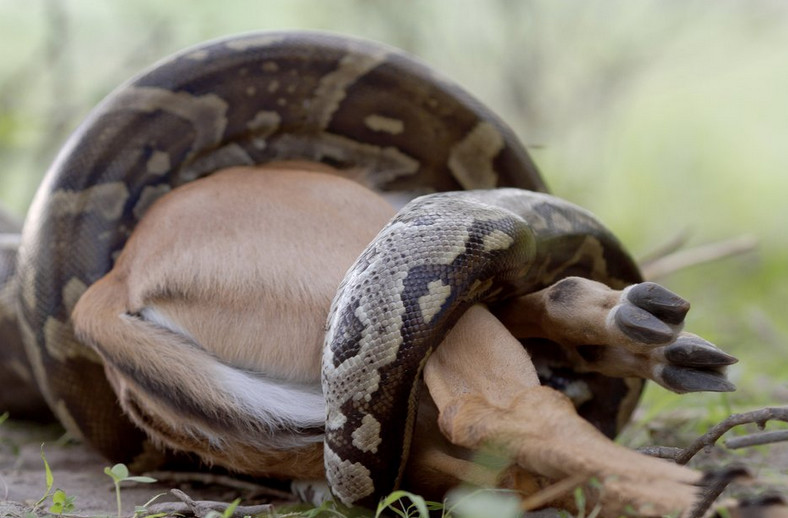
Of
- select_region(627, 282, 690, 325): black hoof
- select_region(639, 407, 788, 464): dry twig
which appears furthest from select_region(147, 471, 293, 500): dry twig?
select_region(627, 282, 690, 325): black hoof

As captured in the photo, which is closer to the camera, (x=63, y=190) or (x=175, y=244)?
(x=175, y=244)

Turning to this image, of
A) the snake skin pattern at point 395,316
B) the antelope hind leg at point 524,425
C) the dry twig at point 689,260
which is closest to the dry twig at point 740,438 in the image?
the antelope hind leg at point 524,425

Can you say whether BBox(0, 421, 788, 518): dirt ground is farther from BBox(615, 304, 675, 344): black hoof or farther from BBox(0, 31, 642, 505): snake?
BBox(615, 304, 675, 344): black hoof

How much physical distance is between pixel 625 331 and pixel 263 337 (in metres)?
1.13

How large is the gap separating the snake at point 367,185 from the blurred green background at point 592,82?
13.4 feet

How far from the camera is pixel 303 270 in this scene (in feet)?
8.89

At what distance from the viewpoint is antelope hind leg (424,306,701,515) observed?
1.84m

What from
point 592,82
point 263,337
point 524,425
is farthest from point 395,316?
point 592,82

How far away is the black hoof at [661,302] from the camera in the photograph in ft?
7.22

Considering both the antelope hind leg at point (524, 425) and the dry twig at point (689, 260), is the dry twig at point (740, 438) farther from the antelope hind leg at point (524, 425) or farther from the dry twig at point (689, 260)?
the dry twig at point (689, 260)

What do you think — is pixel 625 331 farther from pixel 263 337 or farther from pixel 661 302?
pixel 263 337

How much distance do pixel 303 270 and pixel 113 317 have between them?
67cm

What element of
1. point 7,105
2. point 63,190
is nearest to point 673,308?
point 63,190

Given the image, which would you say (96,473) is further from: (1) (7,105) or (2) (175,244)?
(1) (7,105)
